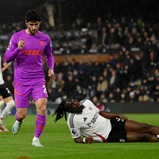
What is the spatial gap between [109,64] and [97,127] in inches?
500

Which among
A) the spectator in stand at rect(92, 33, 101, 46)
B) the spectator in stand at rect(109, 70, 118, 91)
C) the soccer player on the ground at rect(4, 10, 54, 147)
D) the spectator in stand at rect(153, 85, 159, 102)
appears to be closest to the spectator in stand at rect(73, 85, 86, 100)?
the spectator in stand at rect(109, 70, 118, 91)

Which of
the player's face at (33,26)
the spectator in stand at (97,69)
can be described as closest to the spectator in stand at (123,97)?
the spectator in stand at (97,69)

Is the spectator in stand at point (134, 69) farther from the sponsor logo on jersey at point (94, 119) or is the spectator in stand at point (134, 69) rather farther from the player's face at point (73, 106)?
the player's face at point (73, 106)

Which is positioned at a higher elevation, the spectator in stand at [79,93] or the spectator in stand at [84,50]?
the spectator in stand at [84,50]

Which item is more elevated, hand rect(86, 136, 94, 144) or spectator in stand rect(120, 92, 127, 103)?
hand rect(86, 136, 94, 144)

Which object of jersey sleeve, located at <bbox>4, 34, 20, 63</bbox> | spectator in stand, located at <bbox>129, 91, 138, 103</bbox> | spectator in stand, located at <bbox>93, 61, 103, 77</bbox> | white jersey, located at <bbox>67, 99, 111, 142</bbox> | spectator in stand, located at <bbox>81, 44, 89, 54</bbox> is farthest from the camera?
spectator in stand, located at <bbox>81, 44, 89, 54</bbox>

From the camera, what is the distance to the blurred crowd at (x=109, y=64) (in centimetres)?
1864

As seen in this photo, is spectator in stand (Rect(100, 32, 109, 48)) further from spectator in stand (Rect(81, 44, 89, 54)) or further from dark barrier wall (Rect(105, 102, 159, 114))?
dark barrier wall (Rect(105, 102, 159, 114))

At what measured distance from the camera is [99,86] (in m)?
18.9

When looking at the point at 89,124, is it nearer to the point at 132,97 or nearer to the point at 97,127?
the point at 97,127

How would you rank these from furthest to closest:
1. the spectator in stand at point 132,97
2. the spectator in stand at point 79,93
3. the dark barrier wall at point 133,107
→ the spectator in stand at point 79,93
the dark barrier wall at point 133,107
the spectator in stand at point 132,97

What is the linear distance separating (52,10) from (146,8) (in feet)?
19.5

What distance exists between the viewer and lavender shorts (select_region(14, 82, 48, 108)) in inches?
263

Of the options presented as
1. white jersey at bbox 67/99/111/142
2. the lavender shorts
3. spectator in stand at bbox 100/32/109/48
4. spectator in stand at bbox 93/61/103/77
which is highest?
the lavender shorts
